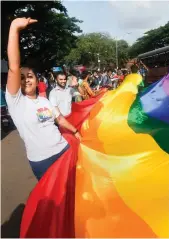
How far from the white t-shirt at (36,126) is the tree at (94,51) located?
8885cm

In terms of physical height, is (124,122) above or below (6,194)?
above

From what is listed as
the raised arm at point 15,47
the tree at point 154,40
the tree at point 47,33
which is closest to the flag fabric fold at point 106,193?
the raised arm at point 15,47

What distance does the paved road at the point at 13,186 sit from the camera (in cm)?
422

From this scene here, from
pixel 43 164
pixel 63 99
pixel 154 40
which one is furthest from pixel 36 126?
pixel 154 40

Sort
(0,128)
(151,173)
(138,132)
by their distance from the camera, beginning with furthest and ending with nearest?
1. (0,128)
2. (138,132)
3. (151,173)

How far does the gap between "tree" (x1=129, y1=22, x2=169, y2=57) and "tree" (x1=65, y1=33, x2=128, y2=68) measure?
5.31m

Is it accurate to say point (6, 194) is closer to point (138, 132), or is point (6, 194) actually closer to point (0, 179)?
point (0, 179)

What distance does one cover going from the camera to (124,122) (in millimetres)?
4168

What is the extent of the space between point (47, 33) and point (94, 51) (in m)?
69.4

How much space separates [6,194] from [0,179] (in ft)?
2.73

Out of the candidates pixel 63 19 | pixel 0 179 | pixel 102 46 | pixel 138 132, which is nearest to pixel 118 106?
pixel 138 132

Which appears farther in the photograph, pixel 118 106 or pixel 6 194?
pixel 6 194

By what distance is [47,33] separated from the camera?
32.5 metres

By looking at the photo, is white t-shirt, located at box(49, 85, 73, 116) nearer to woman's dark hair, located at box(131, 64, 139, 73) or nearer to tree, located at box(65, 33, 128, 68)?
woman's dark hair, located at box(131, 64, 139, 73)
